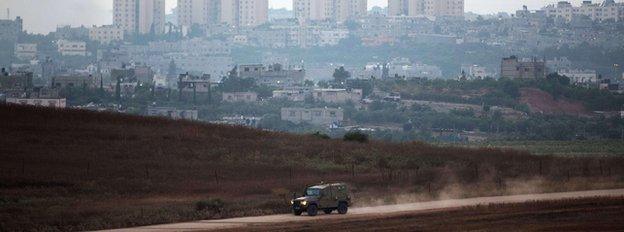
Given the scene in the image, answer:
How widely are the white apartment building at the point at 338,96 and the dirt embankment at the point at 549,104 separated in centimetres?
1890

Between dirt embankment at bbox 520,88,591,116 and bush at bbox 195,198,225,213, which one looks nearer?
bush at bbox 195,198,225,213

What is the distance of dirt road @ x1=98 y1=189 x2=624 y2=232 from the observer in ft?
163

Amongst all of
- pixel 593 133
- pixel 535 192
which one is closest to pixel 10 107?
pixel 535 192

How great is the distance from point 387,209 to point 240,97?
13283 centimetres

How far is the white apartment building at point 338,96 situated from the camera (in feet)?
603

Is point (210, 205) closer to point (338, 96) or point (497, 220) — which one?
point (497, 220)

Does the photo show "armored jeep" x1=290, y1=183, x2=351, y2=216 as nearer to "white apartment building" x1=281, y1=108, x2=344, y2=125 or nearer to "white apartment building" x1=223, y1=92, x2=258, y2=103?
"white apartment building" x1=281, y1=108, x2=344, y2=125

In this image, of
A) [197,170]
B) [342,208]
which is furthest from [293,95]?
[342,208]

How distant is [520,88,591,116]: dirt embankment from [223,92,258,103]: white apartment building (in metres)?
29.7

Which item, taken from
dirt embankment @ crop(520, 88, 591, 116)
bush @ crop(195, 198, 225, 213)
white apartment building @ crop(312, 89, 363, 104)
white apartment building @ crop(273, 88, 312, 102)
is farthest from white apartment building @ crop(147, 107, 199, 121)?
bush @ crop(195, 198, 225, 213)

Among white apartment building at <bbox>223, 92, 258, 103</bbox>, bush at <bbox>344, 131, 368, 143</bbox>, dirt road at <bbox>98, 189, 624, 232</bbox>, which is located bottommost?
dirt road at <bbox>98, 189, 624, 232</bbox>

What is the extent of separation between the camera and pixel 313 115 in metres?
170

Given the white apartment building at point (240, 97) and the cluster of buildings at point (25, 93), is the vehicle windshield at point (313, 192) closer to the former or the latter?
the cluster of buildings at point (25, 93)

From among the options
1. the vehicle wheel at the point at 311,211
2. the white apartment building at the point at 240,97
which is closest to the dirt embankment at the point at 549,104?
the white apartment building at the point at 240,97
